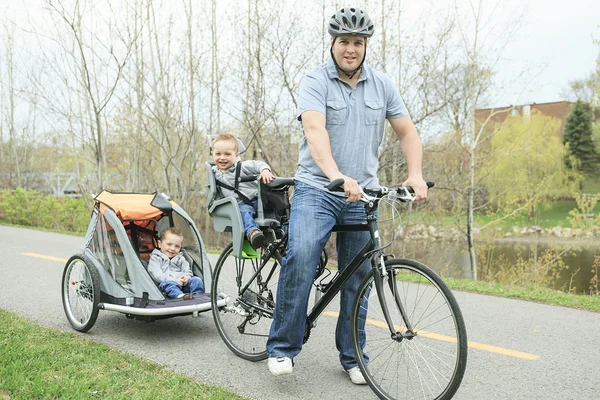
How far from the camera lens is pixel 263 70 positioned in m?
12.7

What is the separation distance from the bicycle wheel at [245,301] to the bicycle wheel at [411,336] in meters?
0.83

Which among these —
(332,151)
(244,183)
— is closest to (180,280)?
(244,183)

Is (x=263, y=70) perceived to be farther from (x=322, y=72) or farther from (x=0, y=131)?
(x=0, y=131)

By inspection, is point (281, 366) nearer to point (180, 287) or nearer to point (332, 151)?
point (332, 151)

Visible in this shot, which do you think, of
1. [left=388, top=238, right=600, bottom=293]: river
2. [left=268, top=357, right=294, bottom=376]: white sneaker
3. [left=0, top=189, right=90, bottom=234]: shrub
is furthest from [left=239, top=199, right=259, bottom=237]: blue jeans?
[left=0, top=189, right=90, bottom=234]: shrub

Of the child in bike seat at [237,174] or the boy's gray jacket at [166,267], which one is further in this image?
the boy's gray jacket at [166,267]

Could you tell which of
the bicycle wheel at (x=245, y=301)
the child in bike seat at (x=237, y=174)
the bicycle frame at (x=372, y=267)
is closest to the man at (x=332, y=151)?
the bicycle frame at (x=372, y=267)

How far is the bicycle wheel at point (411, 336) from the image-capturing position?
3000mm

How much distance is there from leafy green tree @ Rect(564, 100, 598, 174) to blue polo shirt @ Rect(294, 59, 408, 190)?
49.4 metres

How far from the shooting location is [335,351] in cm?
451

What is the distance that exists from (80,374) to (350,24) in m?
2.74

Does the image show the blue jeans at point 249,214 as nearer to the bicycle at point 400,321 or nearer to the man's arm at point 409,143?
the bicycle at point 400,321

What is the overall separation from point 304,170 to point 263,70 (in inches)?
377

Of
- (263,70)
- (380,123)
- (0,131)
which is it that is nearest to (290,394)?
(380,123)
